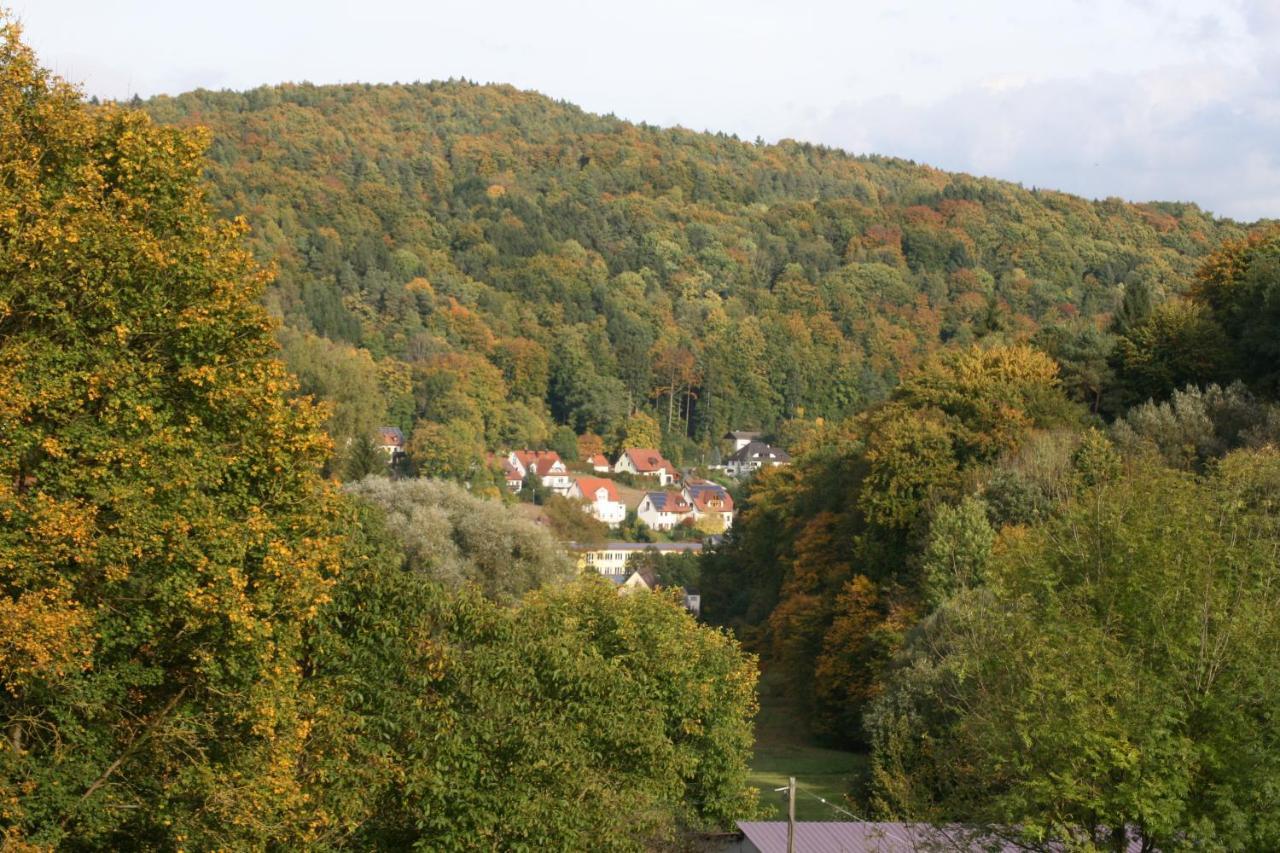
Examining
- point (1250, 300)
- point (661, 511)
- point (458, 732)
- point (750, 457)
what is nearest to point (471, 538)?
point (458, 732)

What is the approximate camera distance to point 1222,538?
55.2 feet

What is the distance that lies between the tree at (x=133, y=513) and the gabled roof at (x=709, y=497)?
4692 inches

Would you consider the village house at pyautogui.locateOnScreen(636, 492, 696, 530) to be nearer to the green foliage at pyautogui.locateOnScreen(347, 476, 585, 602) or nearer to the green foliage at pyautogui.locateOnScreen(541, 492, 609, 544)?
the green foliage at pyautogui.locateOnScreen(541, 492, 609, 544)

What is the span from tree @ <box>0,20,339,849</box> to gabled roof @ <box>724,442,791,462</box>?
443ft

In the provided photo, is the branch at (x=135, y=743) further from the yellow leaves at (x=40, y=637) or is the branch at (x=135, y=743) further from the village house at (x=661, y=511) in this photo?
the village house at (x=661, y=511)

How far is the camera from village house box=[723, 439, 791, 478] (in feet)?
493

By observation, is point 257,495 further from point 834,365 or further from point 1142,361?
point 834,365

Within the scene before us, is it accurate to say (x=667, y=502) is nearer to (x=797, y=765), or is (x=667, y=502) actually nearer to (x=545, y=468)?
(x=545, y=468)

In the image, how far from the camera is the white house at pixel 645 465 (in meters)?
143

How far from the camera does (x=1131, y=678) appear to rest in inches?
601

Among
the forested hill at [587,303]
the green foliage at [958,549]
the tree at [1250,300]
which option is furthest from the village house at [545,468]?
the green foliage at [958,549]

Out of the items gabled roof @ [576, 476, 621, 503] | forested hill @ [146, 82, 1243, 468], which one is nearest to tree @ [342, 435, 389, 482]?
forested hill @ [146, 82, 1243, 468]

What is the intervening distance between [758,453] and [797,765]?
11173 centimetres

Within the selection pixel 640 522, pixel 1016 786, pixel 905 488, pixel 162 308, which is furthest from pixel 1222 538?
pixel 640 522
